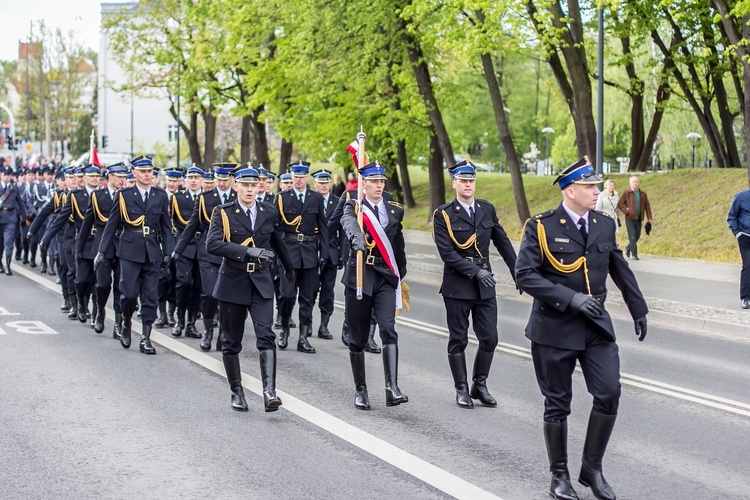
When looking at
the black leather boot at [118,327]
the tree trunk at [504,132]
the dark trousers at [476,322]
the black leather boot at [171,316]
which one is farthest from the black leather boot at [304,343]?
the tree trunk at [504,132]

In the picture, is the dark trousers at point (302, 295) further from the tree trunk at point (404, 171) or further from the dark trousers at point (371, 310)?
the tree trunk at point (404, 171)

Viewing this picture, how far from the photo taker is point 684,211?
3027 centimetres

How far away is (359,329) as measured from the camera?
9.42m

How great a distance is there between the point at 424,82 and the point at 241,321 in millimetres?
25365

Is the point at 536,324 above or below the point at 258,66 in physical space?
below

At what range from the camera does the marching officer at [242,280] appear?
367 inches

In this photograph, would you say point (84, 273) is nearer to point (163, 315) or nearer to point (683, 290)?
point (163, 315)

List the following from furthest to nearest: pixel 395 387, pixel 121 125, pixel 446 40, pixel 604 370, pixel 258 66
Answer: pixel 121 125 < pixel 258 66 < pixel 446 40 < pixel 395 387 < pixel 604 370

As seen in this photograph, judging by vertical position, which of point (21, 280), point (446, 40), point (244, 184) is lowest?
point (21, 280)

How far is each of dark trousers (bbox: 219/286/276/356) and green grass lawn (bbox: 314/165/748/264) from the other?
17.6 metres

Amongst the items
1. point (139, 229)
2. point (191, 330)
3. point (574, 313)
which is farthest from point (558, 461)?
point (191, 330)

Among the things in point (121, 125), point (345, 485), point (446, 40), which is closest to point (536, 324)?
point (345, 485)

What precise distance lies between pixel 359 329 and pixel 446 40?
65.4 feet

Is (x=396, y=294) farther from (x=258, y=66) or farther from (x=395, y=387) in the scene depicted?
(x=258, y=66)
